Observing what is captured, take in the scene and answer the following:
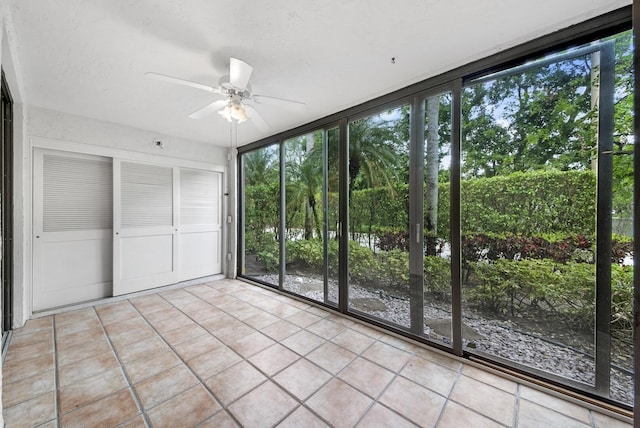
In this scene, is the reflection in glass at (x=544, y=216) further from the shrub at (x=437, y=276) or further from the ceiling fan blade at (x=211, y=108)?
the ceiling fan blade at (x=211, y=108)

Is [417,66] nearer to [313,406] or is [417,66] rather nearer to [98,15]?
[98,15]

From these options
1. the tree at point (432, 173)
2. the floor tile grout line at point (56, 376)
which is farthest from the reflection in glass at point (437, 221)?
the floor tile grout line at point (56, 376)

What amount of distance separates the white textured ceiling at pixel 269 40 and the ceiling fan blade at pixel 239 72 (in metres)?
0.20

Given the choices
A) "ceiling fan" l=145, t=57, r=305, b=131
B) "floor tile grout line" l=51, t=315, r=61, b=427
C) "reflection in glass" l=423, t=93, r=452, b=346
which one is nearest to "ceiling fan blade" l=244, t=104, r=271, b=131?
"ceiling fan" l=145, t=57, r=305, b=131

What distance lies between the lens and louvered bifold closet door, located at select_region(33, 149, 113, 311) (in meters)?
2.93

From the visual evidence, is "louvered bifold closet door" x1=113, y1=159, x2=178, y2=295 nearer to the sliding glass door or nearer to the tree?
the sliding glass door

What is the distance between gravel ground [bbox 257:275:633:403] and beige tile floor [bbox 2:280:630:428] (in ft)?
0.63

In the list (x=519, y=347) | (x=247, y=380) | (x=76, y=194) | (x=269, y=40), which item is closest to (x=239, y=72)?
(x=269, y=40)

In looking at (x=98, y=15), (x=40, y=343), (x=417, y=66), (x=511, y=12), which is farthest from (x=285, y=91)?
(x=40, y=343)

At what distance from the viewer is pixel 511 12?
4.92 feet

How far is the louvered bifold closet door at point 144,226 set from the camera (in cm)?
342

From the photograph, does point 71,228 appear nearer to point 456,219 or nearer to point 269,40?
point 269,40

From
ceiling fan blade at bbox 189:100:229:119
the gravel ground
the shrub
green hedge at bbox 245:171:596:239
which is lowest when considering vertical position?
the gravel ground

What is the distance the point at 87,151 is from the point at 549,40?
482 centimetres
